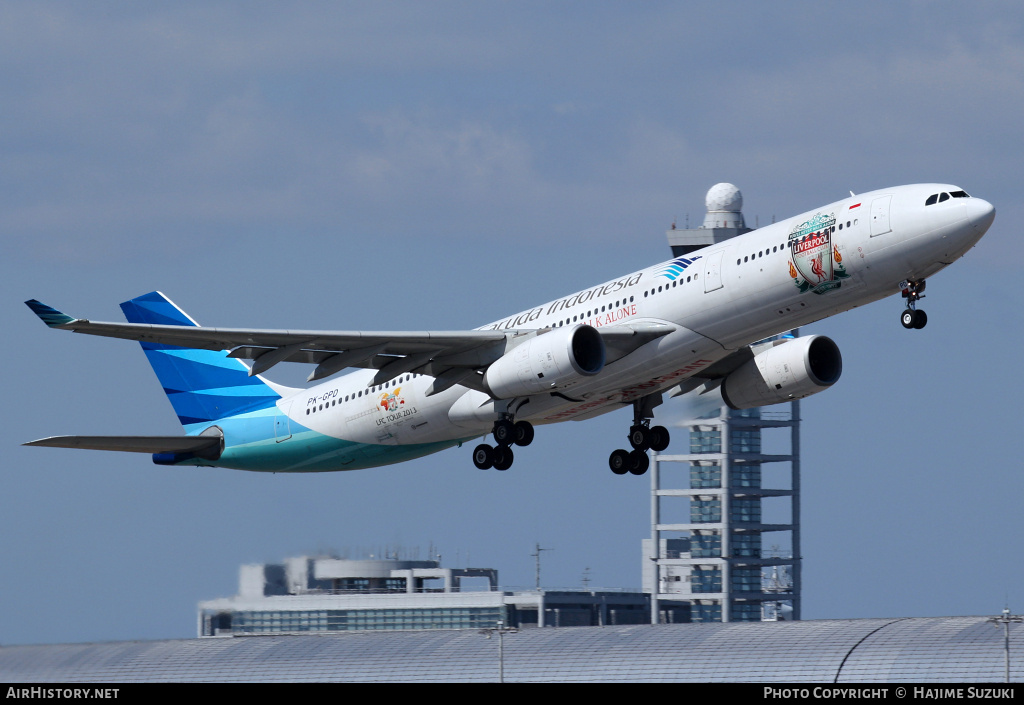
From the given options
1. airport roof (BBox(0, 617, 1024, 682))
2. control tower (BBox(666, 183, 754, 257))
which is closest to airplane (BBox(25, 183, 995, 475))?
airport roof (BBox(0, 617, 1024, 682))

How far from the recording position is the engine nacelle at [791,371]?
1531 inches

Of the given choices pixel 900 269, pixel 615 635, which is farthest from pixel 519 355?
Answer: pixel 615 635

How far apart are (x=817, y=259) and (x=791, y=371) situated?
6544 mm

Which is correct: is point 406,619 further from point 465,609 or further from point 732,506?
point 732,506

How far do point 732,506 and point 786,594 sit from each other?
8.78 m

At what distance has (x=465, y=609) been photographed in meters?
95.8

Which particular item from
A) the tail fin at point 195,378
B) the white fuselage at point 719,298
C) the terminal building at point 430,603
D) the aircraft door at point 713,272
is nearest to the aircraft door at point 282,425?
the tail fin at point 195,378

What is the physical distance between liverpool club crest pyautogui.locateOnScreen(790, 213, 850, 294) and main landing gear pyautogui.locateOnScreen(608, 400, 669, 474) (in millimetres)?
8975

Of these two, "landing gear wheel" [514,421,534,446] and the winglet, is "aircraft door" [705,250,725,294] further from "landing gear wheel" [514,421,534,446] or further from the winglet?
the winglet

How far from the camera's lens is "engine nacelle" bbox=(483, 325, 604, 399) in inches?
1375

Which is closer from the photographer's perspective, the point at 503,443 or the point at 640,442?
the point at 503,443

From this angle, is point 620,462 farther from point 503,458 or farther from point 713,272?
point 713,272

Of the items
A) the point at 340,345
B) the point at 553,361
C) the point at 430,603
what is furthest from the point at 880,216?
the point at 430,603

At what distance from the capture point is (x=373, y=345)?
119 ft
